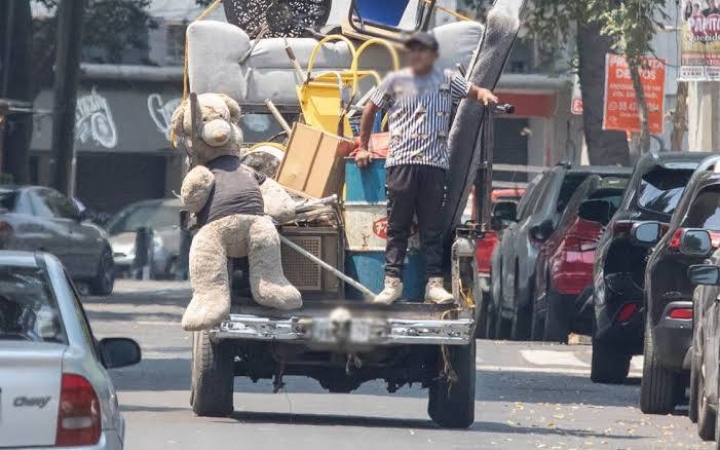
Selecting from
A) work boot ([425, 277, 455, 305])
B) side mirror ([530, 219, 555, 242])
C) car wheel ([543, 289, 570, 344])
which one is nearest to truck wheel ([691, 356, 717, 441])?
work boot ([425, 277, 455, 305])

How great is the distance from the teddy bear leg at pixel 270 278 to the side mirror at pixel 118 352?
2550 millimetres

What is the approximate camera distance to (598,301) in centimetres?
1502

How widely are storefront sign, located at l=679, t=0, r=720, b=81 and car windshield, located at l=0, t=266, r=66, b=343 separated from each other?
1422cm

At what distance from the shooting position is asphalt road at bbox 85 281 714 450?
36.7 ft

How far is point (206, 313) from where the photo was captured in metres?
10.5

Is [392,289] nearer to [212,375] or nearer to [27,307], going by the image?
[212,375]

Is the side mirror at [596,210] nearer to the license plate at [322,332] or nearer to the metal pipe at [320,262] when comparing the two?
the metal pipe at [320,262]

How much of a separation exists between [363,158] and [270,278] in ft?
3.07

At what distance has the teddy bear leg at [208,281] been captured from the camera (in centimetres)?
1011

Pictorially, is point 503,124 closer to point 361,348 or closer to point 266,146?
point 266,146

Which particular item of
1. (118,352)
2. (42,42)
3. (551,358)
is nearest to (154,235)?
(42,42)

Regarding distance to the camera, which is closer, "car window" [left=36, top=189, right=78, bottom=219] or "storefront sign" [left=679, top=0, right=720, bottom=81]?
"storefront sign" [left=679, top=0, right=720, bottom=81]

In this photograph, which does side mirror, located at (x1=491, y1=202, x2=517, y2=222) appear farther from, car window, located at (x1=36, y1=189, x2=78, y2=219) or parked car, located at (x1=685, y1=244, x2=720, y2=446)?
car window, located at (x1=36, y1=189, x2=78, y2=219)

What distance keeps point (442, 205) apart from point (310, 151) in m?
2.01
